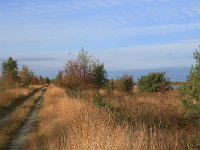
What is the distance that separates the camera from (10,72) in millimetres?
77000

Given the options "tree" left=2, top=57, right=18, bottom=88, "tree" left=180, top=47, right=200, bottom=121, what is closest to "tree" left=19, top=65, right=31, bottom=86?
"tree" left=2, top=57, right=18, bottom=88

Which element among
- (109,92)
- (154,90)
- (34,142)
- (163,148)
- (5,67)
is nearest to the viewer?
(163,148)

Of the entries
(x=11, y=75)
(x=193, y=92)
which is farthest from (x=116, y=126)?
(x=11, y=75)

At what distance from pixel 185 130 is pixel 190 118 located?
1.27m

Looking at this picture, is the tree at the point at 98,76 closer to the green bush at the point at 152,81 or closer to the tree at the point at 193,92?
the green bush at the point at 152,81

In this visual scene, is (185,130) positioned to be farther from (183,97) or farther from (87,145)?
Result: (87,145)

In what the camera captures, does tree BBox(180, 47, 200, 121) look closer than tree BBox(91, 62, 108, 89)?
Yes

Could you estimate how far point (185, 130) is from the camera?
16312 millimetres

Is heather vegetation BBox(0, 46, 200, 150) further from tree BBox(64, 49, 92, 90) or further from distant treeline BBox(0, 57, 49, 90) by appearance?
distant treeline BBox(0, 57, 49, 90)

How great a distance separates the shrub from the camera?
4816 centimetres

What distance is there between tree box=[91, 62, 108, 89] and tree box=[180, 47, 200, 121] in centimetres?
1923

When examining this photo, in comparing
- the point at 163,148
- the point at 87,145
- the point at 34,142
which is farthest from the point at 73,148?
the point at 34,142

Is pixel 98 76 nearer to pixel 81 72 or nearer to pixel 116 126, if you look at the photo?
pixel 81 72

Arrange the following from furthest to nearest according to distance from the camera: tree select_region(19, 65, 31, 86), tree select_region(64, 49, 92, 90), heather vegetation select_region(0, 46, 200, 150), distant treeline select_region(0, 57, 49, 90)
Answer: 1. tree select_region(19, 65, 31, 86)
2. distant treeline select_region(0, 57, 49, 90)
3. tree select_region(64, 49, 92, 90)
4. heather vegetation select_region(0, 46, 200, 150)
